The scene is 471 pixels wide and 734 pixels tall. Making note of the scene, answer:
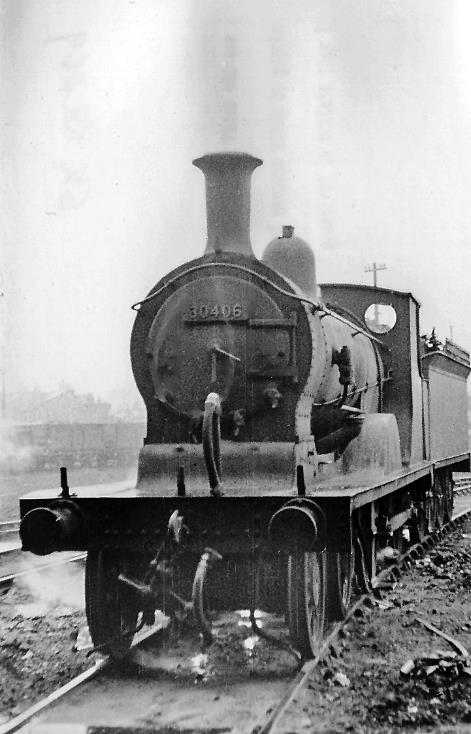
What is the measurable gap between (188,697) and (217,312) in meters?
2.59

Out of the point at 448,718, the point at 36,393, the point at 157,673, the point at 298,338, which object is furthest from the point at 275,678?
the point at 36,393

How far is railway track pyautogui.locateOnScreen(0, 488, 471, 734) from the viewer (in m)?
4.55

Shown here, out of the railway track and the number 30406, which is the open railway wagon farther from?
the railway track

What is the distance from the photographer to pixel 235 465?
19.9 feet

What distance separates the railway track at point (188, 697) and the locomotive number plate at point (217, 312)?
2334mm

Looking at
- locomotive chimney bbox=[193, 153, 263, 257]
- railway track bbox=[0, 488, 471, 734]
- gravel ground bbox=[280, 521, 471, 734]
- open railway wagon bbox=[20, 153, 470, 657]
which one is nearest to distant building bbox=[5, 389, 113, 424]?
gravel ground bbox=[280, 521, 471, 734]

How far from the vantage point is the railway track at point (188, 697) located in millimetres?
4551

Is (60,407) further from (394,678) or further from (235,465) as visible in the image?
(394,678)

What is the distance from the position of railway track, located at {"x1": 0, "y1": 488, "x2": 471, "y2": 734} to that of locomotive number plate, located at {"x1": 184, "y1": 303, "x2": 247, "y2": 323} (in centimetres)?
233

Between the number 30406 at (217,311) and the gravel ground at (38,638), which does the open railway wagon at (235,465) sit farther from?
the gravel ground at (38,638)

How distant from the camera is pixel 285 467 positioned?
598cm

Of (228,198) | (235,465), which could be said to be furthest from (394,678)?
(228,198)

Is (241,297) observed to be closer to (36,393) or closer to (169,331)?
(169,331)

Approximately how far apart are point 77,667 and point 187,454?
1610mm
